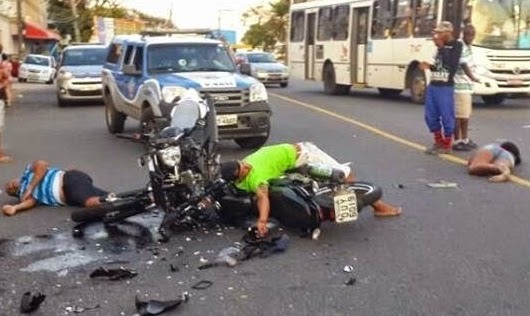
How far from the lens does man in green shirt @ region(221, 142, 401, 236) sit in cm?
675

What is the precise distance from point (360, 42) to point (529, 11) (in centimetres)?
608

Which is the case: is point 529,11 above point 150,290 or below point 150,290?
above

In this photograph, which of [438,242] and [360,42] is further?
[360,42]

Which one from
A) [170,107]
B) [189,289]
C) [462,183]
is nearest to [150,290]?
[189,289]

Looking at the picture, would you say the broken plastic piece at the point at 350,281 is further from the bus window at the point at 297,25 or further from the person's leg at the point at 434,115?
the bus window at the point at 297,25

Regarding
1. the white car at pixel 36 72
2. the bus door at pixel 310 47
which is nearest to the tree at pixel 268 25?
the white car at pixel 36 72

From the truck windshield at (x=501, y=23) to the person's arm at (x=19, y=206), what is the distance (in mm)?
13412

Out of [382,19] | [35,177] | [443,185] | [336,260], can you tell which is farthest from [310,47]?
[336,260]

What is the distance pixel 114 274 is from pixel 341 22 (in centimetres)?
2106

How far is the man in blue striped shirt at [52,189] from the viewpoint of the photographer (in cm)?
816

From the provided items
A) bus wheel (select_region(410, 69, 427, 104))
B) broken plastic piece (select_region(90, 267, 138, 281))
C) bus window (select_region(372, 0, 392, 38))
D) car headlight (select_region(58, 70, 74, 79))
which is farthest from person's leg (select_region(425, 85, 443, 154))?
car headlight (select_region(58, 70, 74, 79))

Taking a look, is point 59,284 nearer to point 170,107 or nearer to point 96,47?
point 170,107

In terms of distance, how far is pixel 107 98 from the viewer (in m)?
16.2

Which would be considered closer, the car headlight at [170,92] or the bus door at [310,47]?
the car headlight at [170,92]
